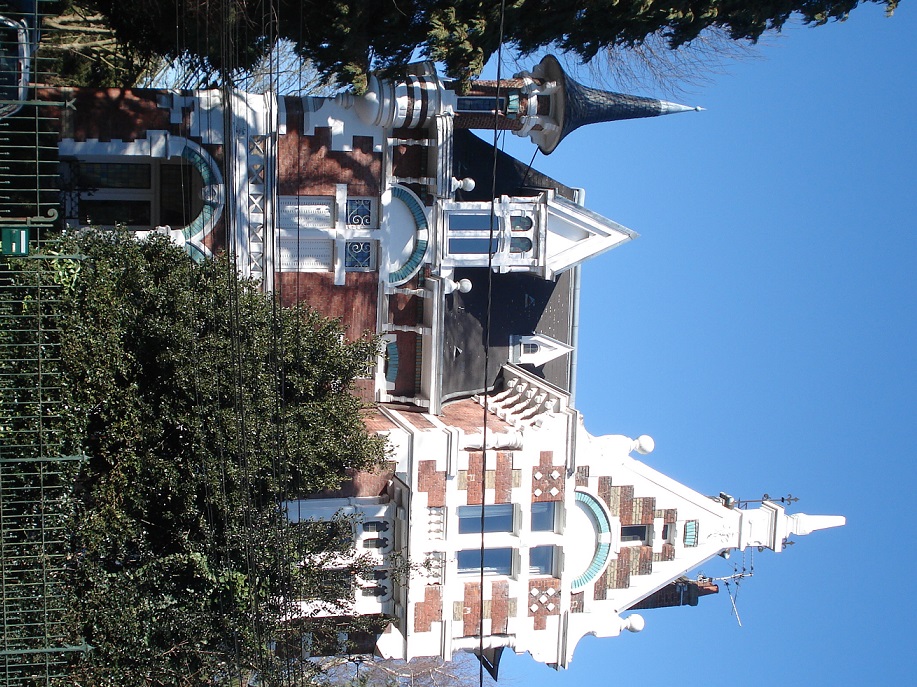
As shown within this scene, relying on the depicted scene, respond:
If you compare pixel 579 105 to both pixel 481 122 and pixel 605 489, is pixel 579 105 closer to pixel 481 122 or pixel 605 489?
pixel 481 122

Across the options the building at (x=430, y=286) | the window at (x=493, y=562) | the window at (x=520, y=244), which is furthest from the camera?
the window at (x=520, y=244)

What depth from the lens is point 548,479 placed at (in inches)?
799

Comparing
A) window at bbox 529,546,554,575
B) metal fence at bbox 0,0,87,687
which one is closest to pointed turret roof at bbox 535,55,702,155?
window at bbox 529,546,554,575

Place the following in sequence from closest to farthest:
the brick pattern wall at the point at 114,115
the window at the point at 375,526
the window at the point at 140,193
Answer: the brick pattern wall at the point at 114,115 → the window at the point at 375,526 → the window at the point at 140,193

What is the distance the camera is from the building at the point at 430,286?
1967 centimetres

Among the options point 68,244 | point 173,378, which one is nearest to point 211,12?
point 68,244

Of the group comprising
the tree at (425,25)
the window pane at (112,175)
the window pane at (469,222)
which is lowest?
the window pane at (469,222)

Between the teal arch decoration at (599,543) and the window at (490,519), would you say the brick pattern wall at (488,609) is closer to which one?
the window at (490,519)

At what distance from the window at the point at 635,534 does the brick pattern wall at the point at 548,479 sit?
2093mm

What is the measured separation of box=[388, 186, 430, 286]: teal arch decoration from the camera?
70.8ft

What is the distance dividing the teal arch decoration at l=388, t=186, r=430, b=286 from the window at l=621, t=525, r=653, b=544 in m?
7.65

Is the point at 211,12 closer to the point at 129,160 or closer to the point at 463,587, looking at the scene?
the point at 129,160

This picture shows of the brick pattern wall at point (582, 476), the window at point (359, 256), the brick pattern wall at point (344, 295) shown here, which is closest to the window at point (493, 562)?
the brick pattern wall at point (582, 476)

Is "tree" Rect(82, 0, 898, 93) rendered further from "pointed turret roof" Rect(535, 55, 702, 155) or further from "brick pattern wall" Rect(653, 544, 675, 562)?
"brick pattern wall" Rect(653, 544, 675, 562)
